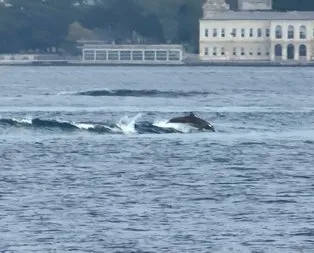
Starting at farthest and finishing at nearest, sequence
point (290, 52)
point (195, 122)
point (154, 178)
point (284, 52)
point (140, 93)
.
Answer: point (290, 52) < point (284, 52) < point (140, 93) < point (195, 122) < point (154, 178)

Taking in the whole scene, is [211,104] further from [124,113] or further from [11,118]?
[11,118]

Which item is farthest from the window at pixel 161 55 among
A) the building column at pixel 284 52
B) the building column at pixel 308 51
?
the building column at pixel 308 51

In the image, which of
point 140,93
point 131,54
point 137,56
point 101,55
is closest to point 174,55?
point 137,56

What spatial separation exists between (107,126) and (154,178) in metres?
15.8

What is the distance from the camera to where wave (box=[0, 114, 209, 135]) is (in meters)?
57.5

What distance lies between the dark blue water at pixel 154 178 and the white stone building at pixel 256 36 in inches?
3291

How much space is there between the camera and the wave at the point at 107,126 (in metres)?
57.5

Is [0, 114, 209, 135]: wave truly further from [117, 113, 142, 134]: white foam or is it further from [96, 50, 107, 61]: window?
[96, 50, 107, 61]: window

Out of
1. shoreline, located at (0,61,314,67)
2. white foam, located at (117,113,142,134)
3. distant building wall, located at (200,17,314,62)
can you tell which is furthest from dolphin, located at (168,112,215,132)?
distant building wall, located at (200,17,314,62)

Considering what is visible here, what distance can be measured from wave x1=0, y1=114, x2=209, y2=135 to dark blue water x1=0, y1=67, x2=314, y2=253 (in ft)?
0.16

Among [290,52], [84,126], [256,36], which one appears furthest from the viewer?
[290,52]

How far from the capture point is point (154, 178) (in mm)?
42625

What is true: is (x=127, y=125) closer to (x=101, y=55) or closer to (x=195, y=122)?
(x=195, y=122)

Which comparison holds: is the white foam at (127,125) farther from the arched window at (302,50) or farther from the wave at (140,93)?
the arched window at (302,50)
